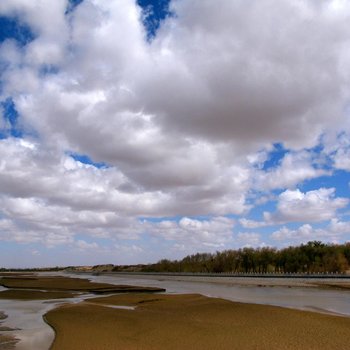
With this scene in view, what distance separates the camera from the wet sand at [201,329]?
17156 millimetres

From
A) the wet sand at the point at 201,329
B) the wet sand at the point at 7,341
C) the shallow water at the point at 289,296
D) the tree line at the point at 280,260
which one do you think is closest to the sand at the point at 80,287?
the shallow water at the point at 289,296

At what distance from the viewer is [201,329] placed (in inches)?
810

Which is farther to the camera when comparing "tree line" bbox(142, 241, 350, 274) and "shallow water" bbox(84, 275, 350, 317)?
"tree line" bbox(142, 241, 350, 274)

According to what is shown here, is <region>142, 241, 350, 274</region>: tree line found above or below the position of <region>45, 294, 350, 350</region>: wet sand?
above

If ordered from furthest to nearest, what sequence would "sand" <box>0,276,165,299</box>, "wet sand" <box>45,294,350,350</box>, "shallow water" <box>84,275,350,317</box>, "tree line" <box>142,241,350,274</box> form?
"tree line" <box>142,241,350,274</box> < "sand" <box>0,276,165,299</box> < "shallow water" <box>84,275,350,317</box> < "wet sand" <box>45,294,350,350</box>

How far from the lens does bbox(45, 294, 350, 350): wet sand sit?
56.3ft

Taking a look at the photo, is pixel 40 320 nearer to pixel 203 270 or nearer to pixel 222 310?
pixel 222 310

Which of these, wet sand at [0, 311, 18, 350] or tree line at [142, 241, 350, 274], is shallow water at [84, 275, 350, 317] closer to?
wet sand at [0, 311, 18, 350]

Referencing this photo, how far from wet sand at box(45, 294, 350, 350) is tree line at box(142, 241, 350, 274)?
7951 centimetres

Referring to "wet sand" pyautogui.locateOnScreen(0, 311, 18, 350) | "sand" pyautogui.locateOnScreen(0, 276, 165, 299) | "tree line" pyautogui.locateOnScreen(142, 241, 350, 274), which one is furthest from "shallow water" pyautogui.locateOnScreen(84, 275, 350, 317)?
"tree line" pyautogui.locateOnScreen(142, 241, 350, 274)

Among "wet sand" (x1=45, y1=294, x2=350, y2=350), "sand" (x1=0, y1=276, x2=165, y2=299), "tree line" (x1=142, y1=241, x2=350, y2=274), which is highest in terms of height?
"tree line" (x1=142, y1=241, x2=350, y2=274)

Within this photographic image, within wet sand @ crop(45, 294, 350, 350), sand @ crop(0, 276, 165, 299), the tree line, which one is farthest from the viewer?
the tree line

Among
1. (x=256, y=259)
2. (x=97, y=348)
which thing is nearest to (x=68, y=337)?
(x=97, y=348)

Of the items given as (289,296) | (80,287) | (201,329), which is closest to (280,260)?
(80,287)
